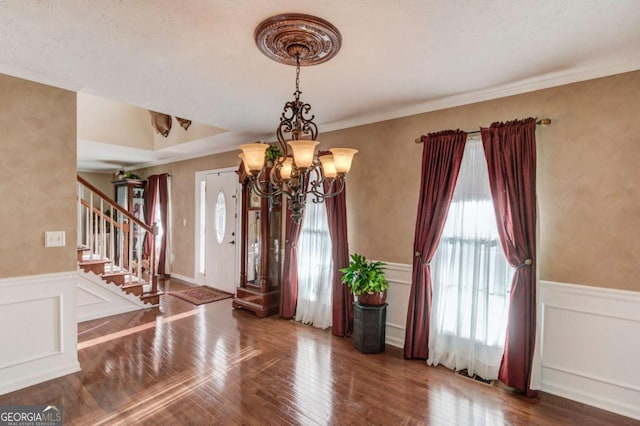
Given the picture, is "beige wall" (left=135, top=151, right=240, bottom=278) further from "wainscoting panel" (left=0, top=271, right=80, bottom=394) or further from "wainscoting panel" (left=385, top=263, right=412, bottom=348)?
"wainscoting panel" (left=385, top=263, right=412, bottom=348)

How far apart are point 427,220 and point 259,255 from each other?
2.49m

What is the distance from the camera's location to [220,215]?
584cm

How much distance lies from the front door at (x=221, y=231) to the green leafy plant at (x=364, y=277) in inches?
109

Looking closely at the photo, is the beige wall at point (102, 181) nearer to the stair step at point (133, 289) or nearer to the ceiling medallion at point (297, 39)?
the stair step at point (133, 289)

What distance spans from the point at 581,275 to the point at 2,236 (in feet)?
15.4

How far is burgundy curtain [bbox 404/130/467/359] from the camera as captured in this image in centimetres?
307

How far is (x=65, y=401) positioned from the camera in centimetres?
243

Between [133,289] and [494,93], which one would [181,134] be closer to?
[133,289]

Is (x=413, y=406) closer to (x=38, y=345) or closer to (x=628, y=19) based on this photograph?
(x=628, y=19)

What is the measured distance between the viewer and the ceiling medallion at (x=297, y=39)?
6.03 feet

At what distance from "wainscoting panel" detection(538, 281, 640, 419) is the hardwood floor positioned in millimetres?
124

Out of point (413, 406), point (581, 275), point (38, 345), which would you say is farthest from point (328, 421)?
point (38, 345)

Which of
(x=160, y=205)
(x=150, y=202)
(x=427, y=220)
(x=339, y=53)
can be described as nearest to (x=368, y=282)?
(x=427, y=220)

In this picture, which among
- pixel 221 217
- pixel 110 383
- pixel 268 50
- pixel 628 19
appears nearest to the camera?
pixel 628 19
